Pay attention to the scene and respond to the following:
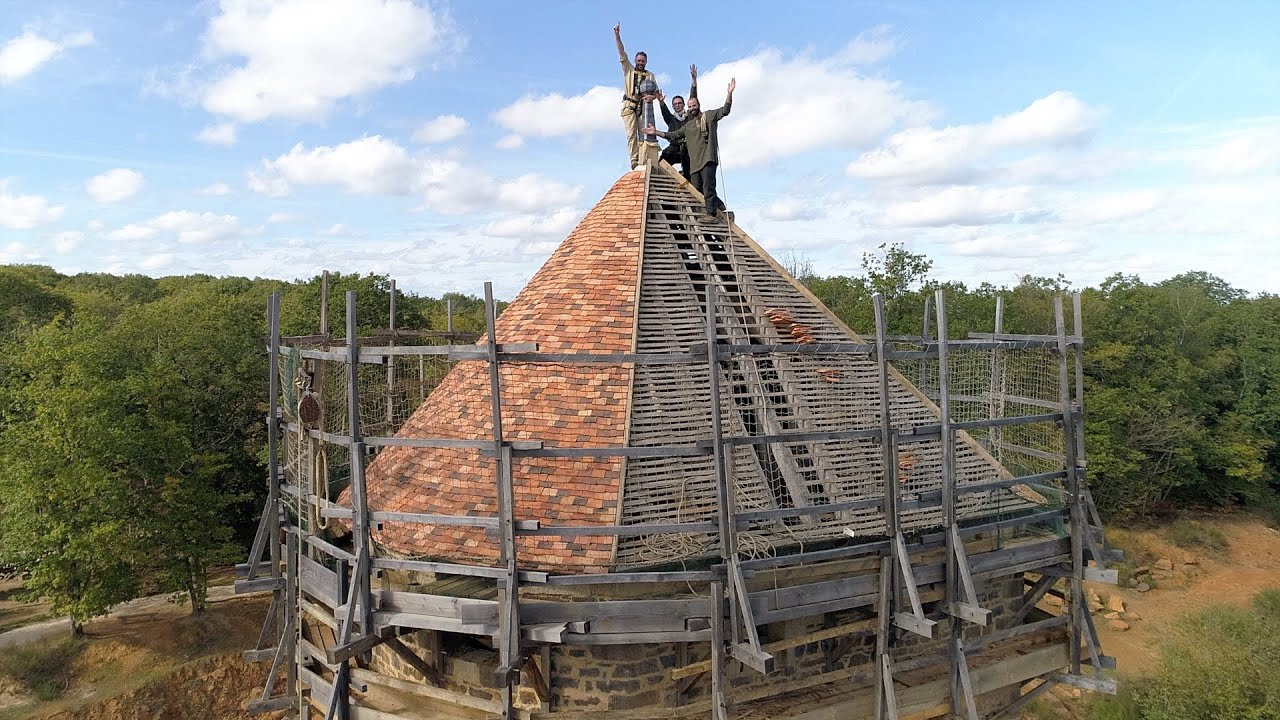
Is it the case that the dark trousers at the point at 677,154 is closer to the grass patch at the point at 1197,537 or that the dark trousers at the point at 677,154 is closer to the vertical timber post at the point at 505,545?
the vertical timber post at the point at 505,545

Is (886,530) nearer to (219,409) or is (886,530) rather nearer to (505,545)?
(505,545)

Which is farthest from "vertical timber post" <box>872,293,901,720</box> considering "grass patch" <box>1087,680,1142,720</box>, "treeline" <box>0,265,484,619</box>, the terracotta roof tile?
"grass patch" <box>1087,680,1142,720</box>

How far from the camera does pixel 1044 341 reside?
8758 mm

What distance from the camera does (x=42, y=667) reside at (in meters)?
16.2

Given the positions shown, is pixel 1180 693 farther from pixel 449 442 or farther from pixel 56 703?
pixel 56 703

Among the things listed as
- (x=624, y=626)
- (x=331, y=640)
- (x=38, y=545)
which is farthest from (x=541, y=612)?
(x=38, y=545)

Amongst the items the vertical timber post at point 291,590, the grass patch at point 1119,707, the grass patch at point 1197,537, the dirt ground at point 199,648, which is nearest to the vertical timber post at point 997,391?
the grass patch at point 1119,707

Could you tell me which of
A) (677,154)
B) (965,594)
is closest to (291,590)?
(965,594)

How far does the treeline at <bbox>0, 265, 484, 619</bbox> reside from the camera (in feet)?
53.8

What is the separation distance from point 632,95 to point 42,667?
18.0 m

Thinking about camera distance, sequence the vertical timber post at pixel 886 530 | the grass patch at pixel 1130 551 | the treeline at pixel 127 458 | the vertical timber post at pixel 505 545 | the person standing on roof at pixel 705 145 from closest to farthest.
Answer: the vertical timber post at pixel 505 545 < the vertical timber post at pixel 886 530 < the person standing on roof at pixel 705 145 < the treeline at pixel 127 458 < the grass patch at pixel 1130 551

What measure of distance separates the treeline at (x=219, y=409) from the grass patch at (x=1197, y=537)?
1389 mm

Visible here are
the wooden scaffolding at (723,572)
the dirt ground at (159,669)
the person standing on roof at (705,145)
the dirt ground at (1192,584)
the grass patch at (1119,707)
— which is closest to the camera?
the wooden scaffolding at (723,572)

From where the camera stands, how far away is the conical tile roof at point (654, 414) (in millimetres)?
7645
